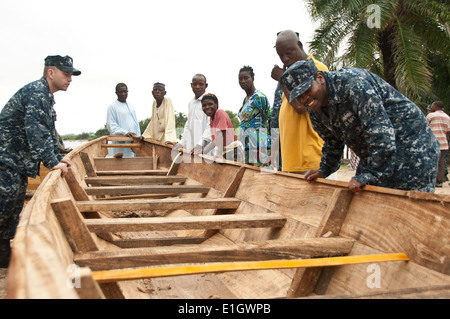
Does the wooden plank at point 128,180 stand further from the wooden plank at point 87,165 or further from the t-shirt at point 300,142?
the t-shirt at point 300,142

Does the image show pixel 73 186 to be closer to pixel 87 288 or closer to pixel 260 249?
pixel 260 249

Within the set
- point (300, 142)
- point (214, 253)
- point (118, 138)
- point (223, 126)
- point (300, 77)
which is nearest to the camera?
point (214, 253)

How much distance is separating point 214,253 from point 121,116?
6808mm

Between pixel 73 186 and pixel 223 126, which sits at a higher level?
pixel 223 126

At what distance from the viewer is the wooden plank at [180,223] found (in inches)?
97.9

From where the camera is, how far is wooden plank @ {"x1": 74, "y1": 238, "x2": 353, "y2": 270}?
1833 millimetres

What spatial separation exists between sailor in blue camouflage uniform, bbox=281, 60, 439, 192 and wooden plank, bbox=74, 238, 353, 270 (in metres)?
0.39

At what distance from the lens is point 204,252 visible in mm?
1982

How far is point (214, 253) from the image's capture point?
1.99 m

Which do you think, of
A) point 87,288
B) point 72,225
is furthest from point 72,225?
point 87,288

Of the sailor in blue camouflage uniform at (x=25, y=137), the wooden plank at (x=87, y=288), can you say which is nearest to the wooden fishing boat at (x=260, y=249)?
the wooden plank at (x=87, y=288)

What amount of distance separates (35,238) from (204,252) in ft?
2.75
